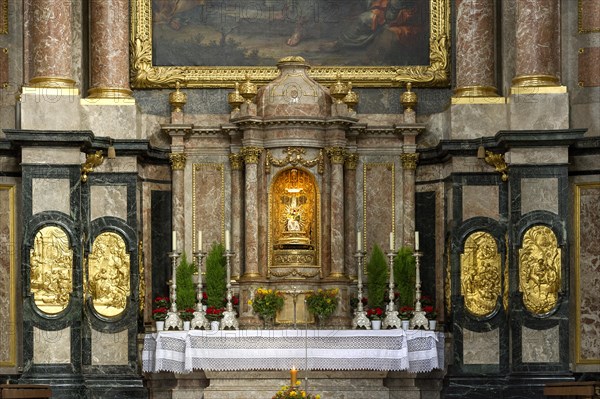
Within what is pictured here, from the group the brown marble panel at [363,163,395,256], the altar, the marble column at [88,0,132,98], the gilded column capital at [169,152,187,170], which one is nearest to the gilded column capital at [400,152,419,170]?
the brown marble panel at [363,163,395,256]

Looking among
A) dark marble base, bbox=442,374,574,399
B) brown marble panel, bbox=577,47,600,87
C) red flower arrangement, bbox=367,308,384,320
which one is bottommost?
dark marble base, bbox=442,374,574,399

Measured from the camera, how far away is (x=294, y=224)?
26.2 m

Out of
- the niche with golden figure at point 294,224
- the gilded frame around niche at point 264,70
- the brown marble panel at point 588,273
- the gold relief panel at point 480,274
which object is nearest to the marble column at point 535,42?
the brown marble panel at point 588,273

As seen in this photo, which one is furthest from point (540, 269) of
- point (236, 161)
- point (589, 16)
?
point (236, 161)

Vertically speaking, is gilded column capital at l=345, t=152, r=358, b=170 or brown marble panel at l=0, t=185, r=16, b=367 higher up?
gilded column capital at l=345, t=152, r=358, b=170

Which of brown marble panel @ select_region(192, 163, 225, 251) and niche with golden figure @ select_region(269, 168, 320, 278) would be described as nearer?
niche with golden figure @ select_region(269, 168, 320, 278)

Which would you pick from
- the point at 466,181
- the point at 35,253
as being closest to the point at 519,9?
the point at 466,181

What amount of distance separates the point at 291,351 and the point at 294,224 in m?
2.57

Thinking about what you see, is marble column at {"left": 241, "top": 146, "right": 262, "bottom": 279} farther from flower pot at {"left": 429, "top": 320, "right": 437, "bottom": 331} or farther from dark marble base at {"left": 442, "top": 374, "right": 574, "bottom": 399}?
dark marble base at {"left": 442, "top": 374, "right": 574, "bottom": 399}

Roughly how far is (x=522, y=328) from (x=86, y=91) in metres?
8.37

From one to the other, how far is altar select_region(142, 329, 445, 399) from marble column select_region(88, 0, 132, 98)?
432cm

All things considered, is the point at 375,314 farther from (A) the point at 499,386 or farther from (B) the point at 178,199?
(B) the point at 178,199

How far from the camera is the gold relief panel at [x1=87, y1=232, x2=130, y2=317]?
2491cm

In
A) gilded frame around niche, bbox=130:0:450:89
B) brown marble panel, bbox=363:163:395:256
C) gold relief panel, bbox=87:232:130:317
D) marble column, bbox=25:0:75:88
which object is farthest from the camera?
gilded frame around niche, bbox=130:0:450:89
